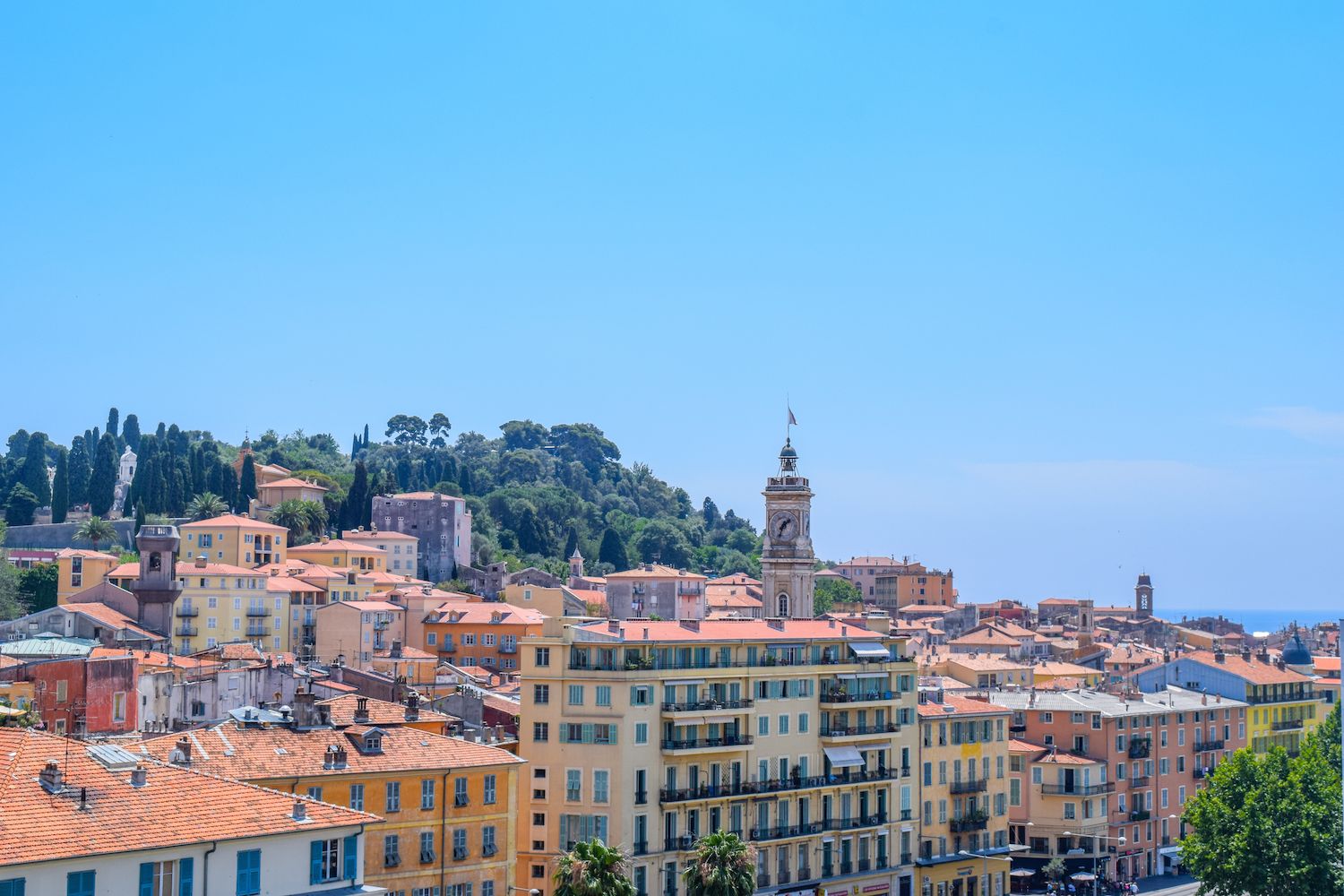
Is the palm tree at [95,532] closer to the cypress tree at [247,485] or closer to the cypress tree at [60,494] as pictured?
the cypress tree at [60,494]

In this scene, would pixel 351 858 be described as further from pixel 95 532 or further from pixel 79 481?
pixel 79 481

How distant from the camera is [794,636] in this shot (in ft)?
235

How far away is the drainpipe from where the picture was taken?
34125mm

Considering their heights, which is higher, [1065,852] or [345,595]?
[345,595]

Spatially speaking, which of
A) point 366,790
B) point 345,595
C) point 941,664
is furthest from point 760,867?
point 345,595

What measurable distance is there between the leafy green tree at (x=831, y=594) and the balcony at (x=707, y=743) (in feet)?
356

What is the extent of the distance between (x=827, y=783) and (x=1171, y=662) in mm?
48164

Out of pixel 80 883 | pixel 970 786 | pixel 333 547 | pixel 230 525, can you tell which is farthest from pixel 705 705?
pixel 333 547

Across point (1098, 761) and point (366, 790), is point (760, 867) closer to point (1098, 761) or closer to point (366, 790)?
point (366, 790)

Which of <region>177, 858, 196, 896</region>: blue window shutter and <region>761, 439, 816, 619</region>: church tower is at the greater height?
<region>761, 439, 816, 619</region>: church tower

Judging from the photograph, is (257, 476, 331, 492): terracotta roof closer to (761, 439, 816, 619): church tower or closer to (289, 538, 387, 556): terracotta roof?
(289, 538, 387, 556): terracotta roof

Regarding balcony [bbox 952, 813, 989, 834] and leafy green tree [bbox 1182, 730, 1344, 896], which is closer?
leafy green tree [bbox 1182, 730, 1344, 896]

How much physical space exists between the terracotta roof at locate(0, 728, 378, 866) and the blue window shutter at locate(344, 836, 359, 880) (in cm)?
48

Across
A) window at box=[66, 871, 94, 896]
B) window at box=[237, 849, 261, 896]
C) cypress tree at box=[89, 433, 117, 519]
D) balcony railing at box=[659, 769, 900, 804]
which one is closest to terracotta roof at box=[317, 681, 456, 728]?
balcony railing at box=[659, 769, 900, 804]
